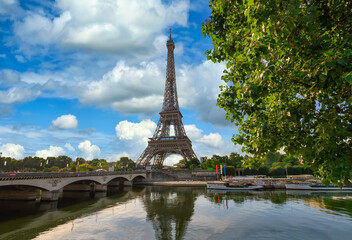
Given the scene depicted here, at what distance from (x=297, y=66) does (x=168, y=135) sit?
7492 centimetres

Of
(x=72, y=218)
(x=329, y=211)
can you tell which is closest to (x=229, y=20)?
(x=72, y=218)

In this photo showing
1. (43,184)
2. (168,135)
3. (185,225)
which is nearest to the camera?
(185,225)

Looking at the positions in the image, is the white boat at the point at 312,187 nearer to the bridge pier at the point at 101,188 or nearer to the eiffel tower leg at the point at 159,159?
the bridge pier at the point at 101,188

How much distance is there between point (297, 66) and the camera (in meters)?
5.95

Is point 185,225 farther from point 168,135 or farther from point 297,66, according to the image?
point 168,135

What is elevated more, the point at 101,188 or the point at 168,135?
the point at 168,135

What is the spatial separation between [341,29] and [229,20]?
10.00ft

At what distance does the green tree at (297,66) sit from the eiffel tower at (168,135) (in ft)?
215

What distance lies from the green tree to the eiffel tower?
65.5m

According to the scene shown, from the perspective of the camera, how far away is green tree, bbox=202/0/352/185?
11.7 feet

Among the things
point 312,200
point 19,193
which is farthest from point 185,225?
point 19,193

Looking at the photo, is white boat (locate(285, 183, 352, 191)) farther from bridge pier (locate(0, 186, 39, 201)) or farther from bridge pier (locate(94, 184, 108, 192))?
bridge pier (locate(0, 186, 39, 201))

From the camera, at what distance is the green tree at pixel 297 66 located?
3.58 meters

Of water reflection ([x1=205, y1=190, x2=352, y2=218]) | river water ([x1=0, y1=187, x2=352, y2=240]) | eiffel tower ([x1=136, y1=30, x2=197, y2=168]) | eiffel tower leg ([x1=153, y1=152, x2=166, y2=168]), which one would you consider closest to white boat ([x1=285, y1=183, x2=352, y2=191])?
water reflection ([x1=205, y1=190, x2=352, y2=218])
